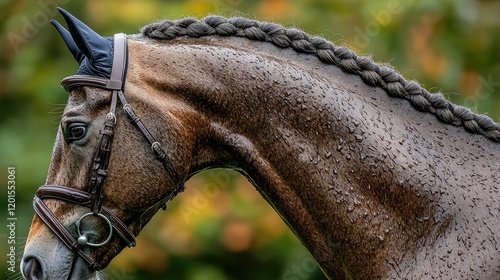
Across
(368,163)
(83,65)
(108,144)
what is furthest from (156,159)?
(368,163)

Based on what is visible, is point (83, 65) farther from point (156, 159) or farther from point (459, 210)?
point (459, 210)

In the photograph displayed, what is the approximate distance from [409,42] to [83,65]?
5729 mm

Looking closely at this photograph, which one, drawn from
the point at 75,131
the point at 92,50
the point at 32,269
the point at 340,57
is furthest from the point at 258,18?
the point at 32,269

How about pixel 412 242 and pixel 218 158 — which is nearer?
pixel 412 242

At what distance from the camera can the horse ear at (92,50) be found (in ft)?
12.8

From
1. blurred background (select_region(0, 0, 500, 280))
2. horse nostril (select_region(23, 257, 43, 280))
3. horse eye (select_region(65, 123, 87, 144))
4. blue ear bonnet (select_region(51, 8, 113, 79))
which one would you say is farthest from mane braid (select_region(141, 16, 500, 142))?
blurred background (select_region(0, 0, 500, 280))

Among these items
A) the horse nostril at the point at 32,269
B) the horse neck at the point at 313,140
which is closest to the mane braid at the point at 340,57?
the horse neck at the point at 313,140

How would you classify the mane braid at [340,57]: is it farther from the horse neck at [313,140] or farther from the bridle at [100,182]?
the bridle at [100,182]

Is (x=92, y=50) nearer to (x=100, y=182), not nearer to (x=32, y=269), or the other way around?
(x=100, y=182)

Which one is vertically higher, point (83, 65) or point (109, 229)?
point (83, 65)

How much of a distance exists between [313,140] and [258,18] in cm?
516

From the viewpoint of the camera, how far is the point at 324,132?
3.88 metres

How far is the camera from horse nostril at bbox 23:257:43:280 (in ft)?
12.7

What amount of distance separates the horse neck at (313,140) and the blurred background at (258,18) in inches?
173
